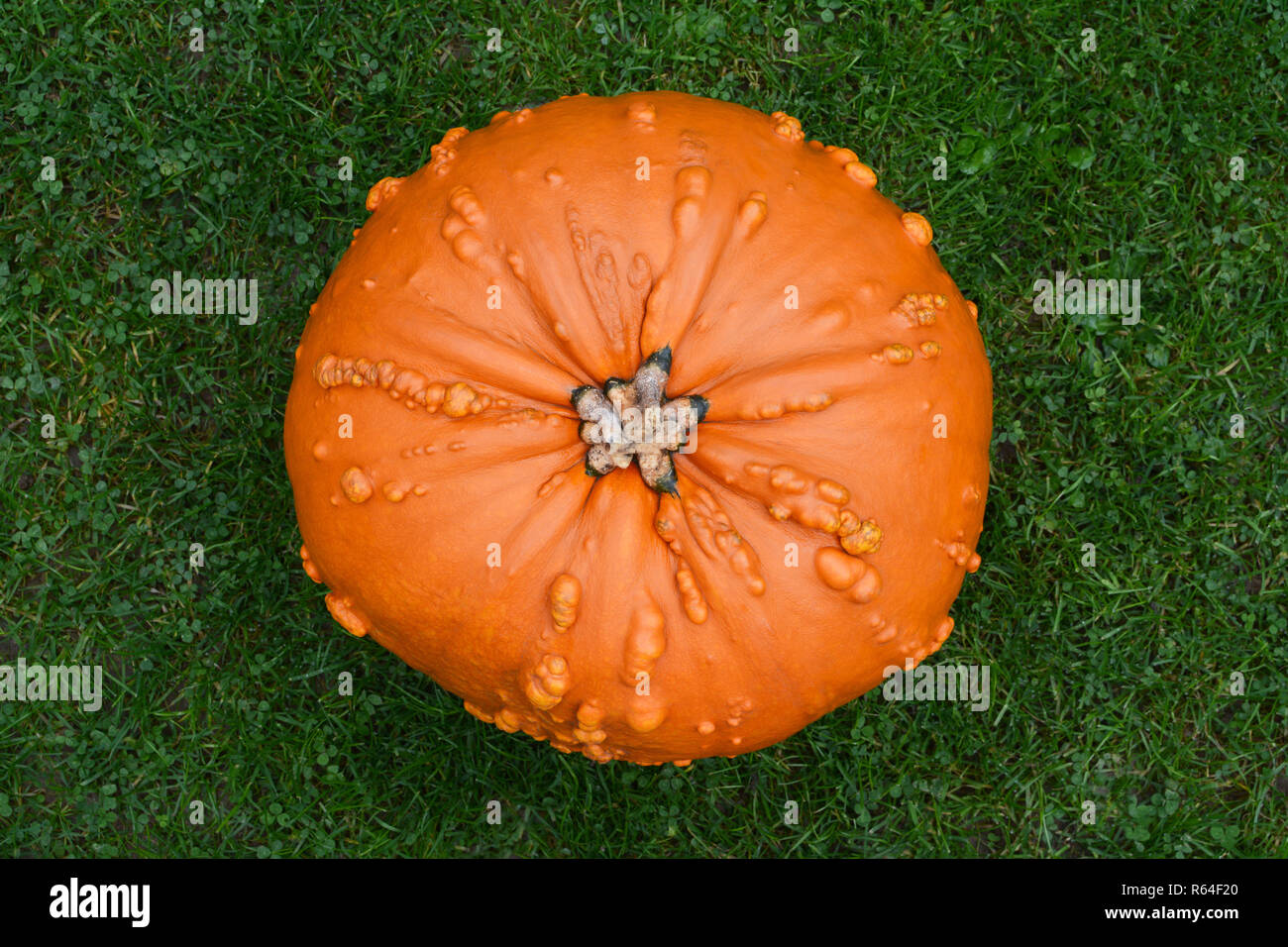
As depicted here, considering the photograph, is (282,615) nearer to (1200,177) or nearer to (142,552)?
(142,552)

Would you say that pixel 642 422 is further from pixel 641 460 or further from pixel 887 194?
pixel 887 194

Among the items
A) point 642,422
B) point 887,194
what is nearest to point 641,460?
point 642,422

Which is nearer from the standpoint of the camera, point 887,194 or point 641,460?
point 641,460

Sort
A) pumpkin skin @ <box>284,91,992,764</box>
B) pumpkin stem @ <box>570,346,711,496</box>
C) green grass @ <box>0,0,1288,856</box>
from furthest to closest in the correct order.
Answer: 1. green grass @ <box>0,0,1288,856</box>
2. pumpkin skin @ <box>284,91,992,764</box>
3. pumpkin stem @ <box>570,346,711,496</box>

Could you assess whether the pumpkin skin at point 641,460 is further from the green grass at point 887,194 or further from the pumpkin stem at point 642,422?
the green grass at point 887,194

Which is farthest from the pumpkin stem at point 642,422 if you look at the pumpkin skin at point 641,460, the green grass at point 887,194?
the green grass at point 887,194

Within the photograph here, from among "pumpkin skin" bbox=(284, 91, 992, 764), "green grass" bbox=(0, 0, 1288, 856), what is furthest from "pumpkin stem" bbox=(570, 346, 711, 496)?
"green grass" bbox=(0, 0, 1288, 856)

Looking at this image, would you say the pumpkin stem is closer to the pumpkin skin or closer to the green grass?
the pumpkin skin
